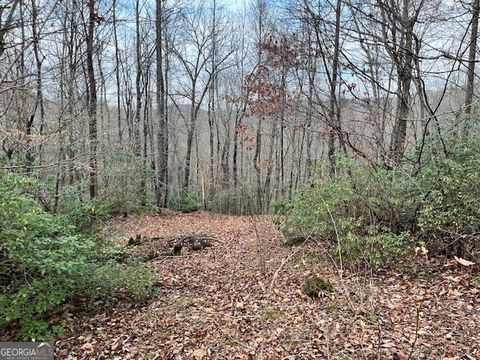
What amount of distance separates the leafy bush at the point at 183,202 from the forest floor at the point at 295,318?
928 cm

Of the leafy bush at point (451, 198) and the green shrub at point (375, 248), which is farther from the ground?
the leafy bush at point (451, 198)

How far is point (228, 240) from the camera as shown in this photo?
326 inches

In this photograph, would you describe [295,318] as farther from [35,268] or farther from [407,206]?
[35,268]

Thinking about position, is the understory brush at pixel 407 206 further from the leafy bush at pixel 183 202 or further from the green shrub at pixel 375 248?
the leafy bush at pixel 183 202

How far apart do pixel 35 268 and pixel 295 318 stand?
10.0 ft

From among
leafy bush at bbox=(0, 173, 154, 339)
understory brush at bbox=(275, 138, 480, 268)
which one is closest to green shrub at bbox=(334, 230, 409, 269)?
understory brush at bbox=(275, 138, 480, 268)

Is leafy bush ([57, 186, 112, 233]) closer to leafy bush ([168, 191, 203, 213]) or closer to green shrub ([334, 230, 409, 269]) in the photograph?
green shrub ([334, 230, 409, 269])

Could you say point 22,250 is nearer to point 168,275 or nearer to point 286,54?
point 168,275

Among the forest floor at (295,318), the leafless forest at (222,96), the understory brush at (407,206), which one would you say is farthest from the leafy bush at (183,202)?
the understory brush at (407,206)

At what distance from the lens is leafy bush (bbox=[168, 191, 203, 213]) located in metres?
14.7

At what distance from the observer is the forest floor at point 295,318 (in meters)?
3.01

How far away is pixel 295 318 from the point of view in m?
3.65

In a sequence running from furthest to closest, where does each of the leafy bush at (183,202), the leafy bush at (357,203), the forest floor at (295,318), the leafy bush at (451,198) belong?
the leafy bush at (183,202) → the leafy bush at (357,203) → the leafy bush at (451,198) → the forest floor at (295,318)

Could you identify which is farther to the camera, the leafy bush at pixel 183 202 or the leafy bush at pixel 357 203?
the leafy bush at pixel 183 202
